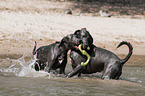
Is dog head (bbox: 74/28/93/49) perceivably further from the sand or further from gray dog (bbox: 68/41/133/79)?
the sand

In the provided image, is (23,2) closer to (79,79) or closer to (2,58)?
(2,58)

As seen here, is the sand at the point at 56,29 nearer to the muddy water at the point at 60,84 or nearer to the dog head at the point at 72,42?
the muddy water at the point at 60,84

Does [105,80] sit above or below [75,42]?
below

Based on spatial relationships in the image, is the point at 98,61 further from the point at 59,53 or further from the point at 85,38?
the point at 59,53

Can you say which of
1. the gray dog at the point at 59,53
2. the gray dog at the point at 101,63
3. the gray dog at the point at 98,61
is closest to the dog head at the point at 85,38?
the gray dog at the point at 98,61

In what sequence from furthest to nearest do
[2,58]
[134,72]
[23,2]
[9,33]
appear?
[23,2] < [9,33] < [2,58] < [134,72]

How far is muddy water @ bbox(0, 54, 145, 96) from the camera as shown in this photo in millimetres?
6336

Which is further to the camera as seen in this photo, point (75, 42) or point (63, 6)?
point (63, 6)

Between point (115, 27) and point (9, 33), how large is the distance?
729 centimetres

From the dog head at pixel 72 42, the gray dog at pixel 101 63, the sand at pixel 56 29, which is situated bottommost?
the sand at pixel 56 29

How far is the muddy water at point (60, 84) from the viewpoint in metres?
6.34

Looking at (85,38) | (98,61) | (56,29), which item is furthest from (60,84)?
(56,29)

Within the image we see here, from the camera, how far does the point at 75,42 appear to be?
25.7 feet

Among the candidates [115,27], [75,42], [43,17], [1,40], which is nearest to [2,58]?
[1,40]
